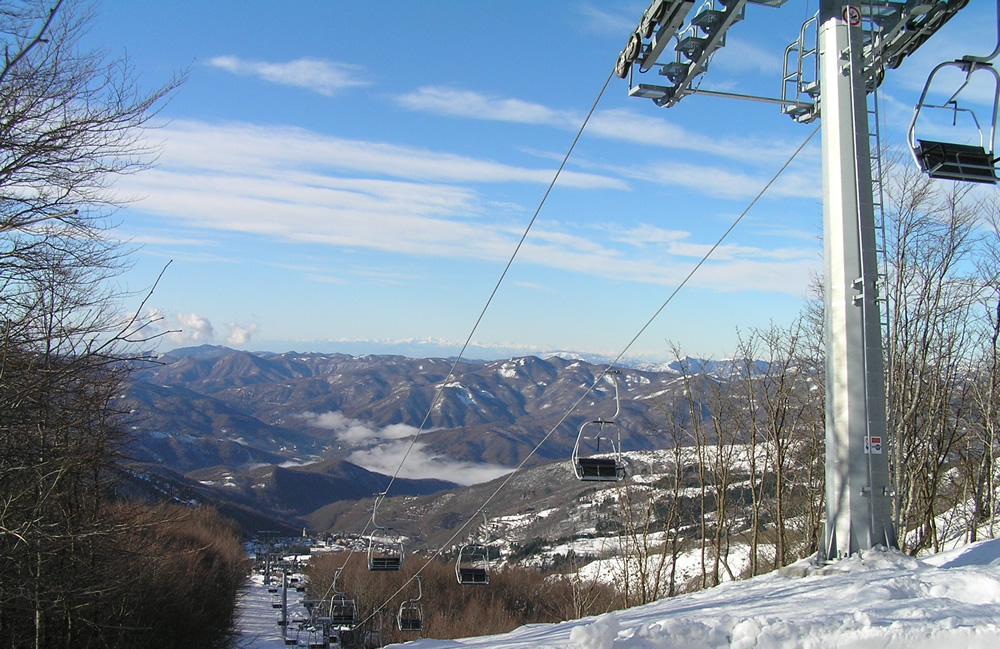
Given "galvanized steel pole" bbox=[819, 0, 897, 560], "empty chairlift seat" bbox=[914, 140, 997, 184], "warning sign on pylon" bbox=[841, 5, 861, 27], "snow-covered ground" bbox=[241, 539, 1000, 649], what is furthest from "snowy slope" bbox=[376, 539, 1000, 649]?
"warning sign on pylon" bbox=[841, 5, 861, 27]

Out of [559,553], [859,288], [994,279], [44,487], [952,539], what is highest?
[994,279]

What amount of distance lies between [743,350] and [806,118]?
1924 cm

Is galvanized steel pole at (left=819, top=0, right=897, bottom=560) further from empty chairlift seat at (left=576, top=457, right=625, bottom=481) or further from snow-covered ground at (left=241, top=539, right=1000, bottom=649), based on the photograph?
empty chairlift seat at (left=576, top=457, right=625, bottom=481)

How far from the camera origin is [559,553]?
120500 millimetres

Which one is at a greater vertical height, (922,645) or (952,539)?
(922,645)

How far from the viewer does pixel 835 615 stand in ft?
22.1

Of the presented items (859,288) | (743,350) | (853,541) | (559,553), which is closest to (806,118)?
(859,288)

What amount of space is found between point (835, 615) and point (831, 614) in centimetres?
10

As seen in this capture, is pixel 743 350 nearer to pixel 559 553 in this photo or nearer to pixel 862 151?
pixel 862 151

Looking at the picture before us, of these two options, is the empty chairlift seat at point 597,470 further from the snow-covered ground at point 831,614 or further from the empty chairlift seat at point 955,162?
the empty chairlift seat at point 955,162

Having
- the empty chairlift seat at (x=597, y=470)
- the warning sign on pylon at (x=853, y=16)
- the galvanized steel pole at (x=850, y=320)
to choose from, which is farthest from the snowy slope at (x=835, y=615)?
the warning sign on pylon at (x=853, y=16)

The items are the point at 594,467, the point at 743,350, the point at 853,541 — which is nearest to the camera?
the point at 853,541

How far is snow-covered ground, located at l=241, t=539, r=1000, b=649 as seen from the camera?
6223 mm

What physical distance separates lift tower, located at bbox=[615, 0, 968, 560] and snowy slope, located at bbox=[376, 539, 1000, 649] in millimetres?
675
